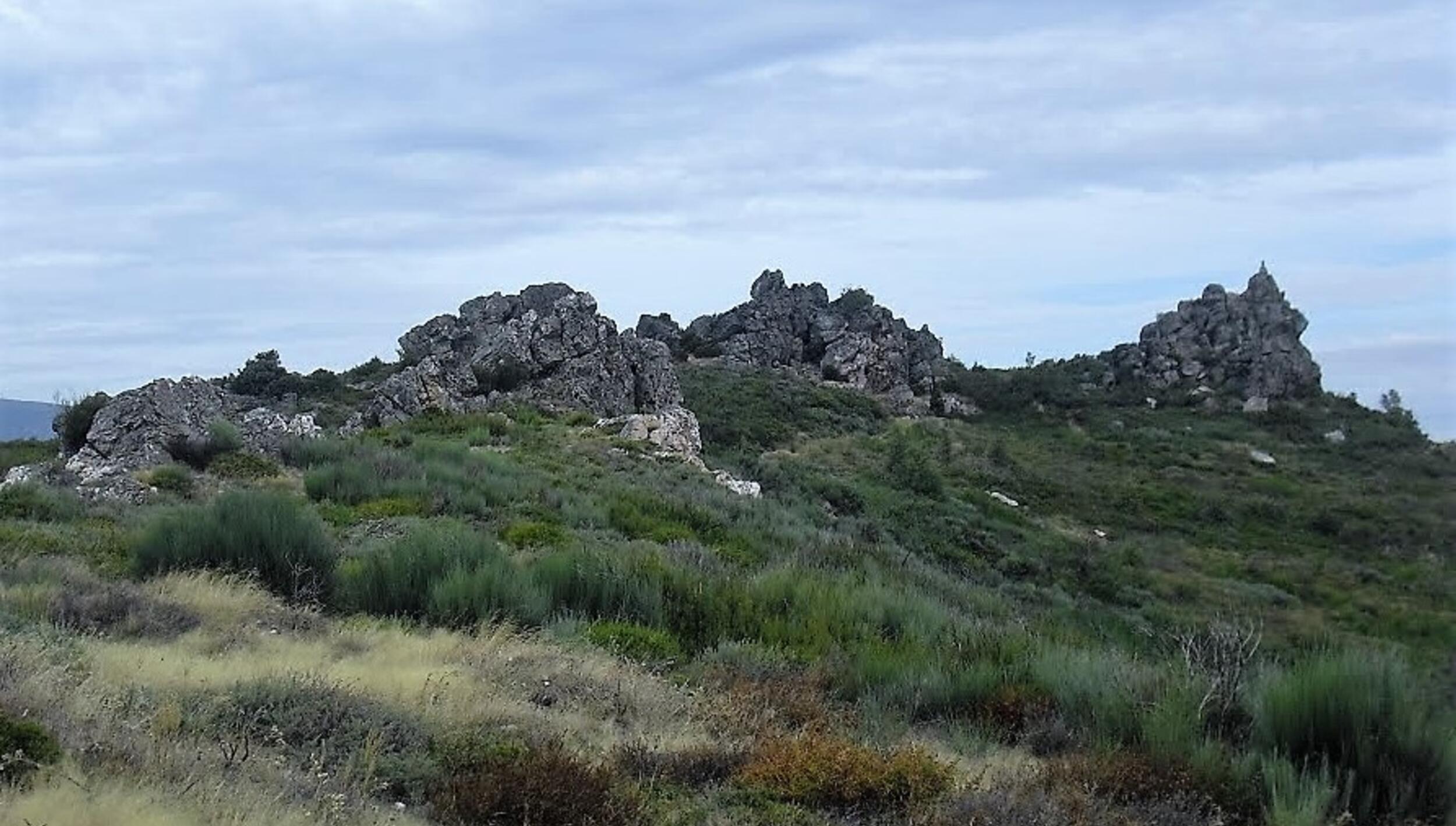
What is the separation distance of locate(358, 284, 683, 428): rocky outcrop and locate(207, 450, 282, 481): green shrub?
985cm

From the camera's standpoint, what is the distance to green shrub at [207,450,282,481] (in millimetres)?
16641

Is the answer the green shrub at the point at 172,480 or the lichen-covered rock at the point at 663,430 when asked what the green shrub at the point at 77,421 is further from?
the lichen-covered rock at the point at 663,430

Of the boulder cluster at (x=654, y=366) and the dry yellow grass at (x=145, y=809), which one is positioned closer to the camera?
the dry yellow grass at (x=145, y=809)

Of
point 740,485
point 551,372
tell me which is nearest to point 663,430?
point 740,485

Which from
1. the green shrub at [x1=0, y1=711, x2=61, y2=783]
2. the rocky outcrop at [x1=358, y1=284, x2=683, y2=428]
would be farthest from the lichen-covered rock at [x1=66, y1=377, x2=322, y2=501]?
the green shrub at [x1=0, y1=711, x2=61, y2=783]

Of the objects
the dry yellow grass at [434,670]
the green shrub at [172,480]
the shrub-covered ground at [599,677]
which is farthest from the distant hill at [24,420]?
the dry yellow grass at [434,670]

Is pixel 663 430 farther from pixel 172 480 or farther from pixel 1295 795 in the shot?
pixel 1295 795

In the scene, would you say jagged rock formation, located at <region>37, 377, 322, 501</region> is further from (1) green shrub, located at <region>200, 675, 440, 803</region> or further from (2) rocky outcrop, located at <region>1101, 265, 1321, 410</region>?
(2) rocky outcrop, located at <region>1101, 265, 1321, 410</region>

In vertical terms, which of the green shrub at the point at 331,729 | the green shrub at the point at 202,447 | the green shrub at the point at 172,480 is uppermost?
the green shrub at the point at 202,447

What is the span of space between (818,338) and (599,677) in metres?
54.0

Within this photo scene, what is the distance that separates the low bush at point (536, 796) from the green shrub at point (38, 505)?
10305mm

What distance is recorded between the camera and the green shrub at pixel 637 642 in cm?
799

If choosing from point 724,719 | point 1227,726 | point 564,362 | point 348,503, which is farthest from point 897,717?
point 564,362

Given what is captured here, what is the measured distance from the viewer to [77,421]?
66.3 ft
